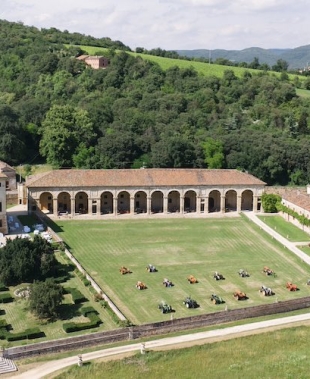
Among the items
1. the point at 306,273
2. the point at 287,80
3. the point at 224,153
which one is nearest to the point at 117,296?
the point at 306,273

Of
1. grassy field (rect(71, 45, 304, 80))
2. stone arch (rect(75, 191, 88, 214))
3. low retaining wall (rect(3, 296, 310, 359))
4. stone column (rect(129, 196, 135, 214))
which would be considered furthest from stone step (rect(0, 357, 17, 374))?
Answer: grassy field (rect(71, 45, 304, 80))

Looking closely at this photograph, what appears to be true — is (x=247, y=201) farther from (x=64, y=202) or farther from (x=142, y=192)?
(x=64, y=202)

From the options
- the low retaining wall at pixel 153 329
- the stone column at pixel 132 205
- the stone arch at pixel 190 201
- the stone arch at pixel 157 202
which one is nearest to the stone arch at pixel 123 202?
the stone column at pixel 132 205

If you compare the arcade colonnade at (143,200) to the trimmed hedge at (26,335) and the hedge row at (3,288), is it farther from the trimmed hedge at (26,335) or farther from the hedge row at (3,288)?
the trimmed hedge at (26,335)

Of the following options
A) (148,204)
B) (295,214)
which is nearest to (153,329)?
(148,204)

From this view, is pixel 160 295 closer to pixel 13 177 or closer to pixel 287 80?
pixel 13 177

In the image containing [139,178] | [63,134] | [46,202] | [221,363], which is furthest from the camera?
[63,134]

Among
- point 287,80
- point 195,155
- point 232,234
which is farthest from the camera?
point 287,80
